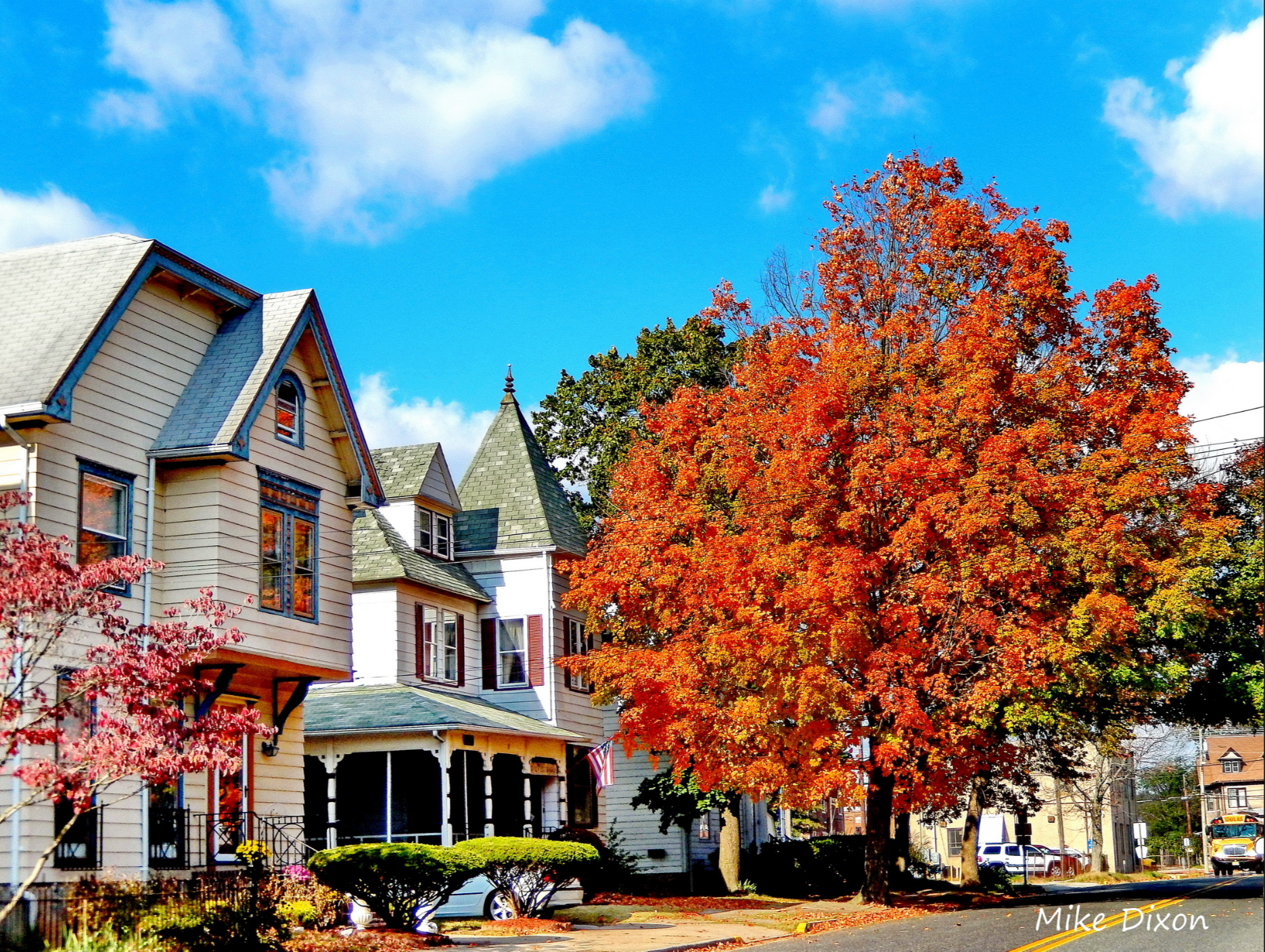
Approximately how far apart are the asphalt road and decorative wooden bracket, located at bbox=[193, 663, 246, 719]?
31.9ft

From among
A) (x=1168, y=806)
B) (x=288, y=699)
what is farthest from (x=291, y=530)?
(x=1168, y=806)

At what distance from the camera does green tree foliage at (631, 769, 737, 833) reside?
37.6m

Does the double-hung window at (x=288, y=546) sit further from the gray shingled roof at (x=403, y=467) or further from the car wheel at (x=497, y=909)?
the gray shingled roof at (x=403, y=467)

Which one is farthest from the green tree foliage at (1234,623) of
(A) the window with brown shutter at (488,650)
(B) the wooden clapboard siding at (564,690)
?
(A) the window with brown shutter at (488,650)

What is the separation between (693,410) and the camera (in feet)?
114

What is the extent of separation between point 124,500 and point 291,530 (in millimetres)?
3667

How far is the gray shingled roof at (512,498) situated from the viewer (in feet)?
127

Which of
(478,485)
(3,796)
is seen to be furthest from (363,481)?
(478,485)

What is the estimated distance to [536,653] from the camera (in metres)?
37.5

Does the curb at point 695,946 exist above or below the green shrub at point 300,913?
below

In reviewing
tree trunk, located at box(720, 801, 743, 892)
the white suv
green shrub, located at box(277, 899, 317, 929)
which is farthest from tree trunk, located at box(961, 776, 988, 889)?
green shrub, located at box(277, 899, 317, 929)

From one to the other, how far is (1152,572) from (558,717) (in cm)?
1604

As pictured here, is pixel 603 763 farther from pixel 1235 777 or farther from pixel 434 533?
pixel 1235 777

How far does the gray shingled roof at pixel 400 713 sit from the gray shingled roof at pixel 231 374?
9606mm
